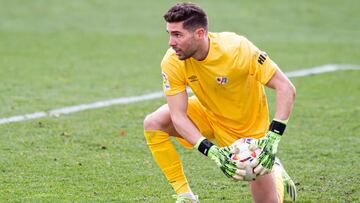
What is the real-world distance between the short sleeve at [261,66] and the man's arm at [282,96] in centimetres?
4

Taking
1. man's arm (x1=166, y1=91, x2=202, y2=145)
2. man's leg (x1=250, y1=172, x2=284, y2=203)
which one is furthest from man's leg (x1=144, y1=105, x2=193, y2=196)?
man's leg (x1=250, y1=172, x2=284, y2=203)

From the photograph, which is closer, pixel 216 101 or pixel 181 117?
pixel 181 117

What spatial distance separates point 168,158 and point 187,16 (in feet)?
4.35

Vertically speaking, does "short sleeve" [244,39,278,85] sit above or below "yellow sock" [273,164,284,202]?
above

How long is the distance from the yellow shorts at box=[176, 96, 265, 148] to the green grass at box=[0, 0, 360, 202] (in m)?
0.59

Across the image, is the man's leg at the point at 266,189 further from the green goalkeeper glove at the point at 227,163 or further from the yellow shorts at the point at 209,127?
the green goalkeeper glove at the point at 227,163

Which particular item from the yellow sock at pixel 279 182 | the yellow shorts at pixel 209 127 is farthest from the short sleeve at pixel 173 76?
the yellow sock at pixel 279 182

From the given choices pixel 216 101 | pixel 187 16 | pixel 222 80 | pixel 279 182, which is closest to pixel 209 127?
pixel 216 101

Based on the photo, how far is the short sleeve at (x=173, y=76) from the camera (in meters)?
6.65

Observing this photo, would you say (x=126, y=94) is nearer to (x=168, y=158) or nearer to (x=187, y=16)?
(x=168, y=158)

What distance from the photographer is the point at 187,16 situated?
6.41 m

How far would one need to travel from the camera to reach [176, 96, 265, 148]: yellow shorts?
697cm

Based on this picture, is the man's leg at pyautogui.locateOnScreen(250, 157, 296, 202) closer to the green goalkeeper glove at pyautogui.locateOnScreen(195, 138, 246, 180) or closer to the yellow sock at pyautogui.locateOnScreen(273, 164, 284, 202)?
the yellow sock at pyautogui.locateOnScreen(273, 164, 284, 202)

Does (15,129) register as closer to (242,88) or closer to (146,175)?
(146,175)
